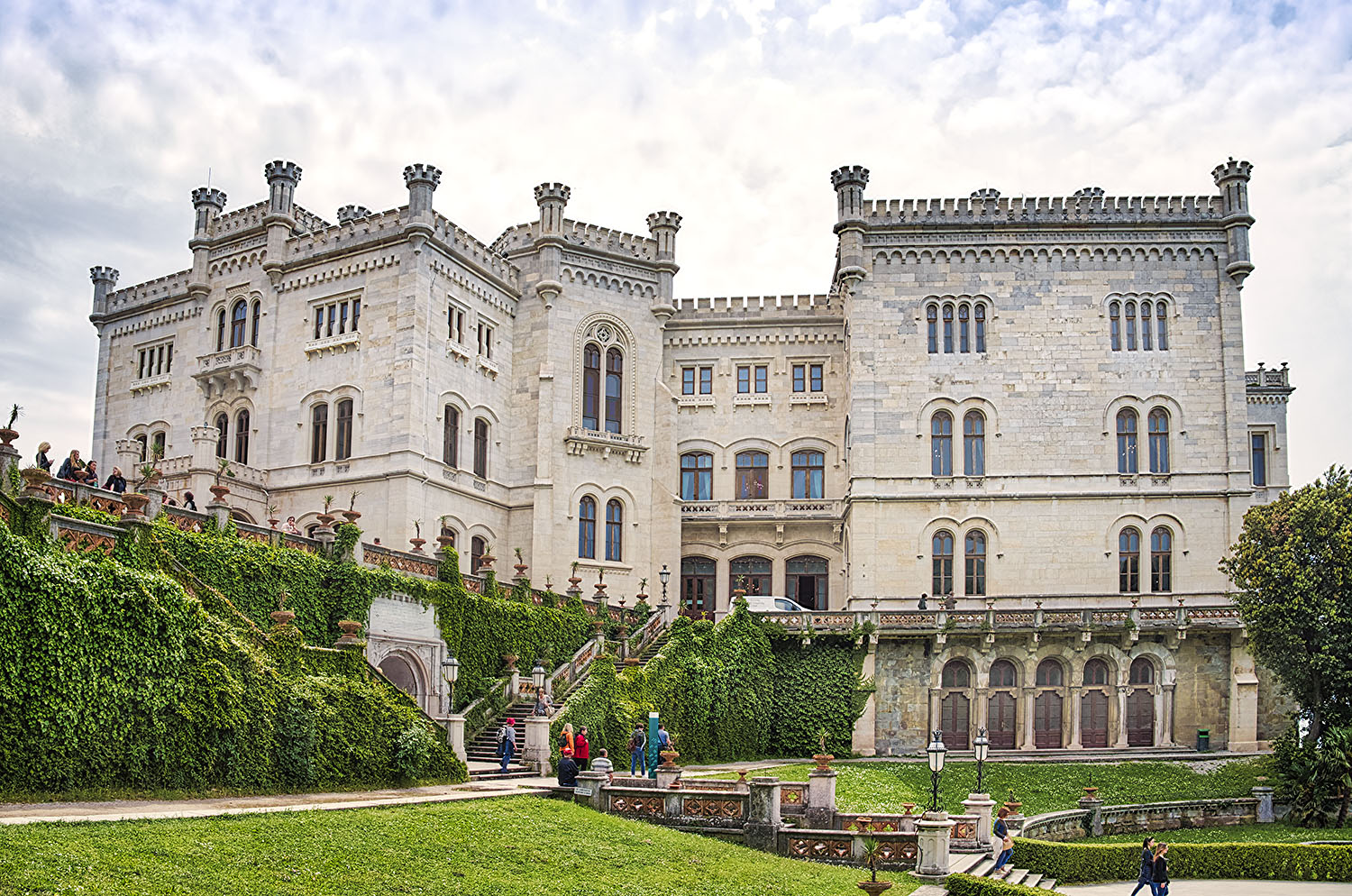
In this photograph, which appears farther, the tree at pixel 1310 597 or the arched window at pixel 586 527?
the arched window at pixel 586 527

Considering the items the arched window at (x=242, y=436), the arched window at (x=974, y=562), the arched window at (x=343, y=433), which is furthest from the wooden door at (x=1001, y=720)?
the arched window at (x=242, y=436)

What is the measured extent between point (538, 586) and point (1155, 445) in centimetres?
2186

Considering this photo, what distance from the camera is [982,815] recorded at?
24891 mm

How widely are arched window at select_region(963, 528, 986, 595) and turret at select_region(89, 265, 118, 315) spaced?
32.8m

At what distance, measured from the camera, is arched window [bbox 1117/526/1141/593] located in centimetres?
4566

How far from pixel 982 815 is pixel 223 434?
30.4m

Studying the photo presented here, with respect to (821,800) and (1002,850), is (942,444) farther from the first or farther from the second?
(821,800)

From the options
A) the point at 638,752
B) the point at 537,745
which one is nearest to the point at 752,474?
the point at 638,752

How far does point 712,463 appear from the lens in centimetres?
5169

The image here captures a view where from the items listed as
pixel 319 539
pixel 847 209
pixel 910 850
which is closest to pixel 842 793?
pixel 910 850

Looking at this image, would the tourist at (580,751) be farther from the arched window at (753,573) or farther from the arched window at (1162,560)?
the arched window at (1162,560)

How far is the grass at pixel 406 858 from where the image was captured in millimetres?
15094

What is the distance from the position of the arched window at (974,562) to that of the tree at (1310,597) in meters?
9.50

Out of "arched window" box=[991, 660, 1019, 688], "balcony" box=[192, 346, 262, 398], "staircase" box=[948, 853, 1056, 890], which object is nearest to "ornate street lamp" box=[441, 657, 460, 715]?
"staircase" box=[948, 853, 1056, 890]
